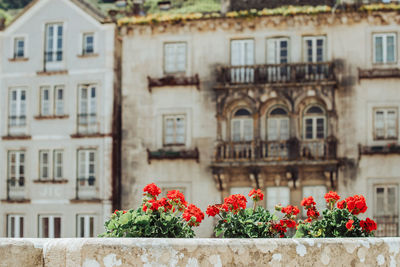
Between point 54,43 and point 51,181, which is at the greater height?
point 54,43

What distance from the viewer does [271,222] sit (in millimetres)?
11594

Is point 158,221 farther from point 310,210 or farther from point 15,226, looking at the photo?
point 15,226

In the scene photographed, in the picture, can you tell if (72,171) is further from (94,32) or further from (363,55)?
(363,55)

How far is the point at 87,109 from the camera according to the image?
3238 cm

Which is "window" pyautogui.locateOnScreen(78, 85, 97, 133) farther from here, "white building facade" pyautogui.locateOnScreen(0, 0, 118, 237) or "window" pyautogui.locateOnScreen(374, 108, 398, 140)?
"window" pyautogui.locateOnScreen(374, 108, 398, 140)

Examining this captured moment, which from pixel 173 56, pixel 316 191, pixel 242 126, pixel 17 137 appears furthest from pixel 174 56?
pixel 316 191

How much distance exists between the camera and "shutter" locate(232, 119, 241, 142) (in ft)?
102

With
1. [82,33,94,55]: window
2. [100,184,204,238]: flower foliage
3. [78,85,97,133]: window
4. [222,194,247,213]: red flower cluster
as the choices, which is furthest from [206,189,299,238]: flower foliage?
[82,33,94,55]: window

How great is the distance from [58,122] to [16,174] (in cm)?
328

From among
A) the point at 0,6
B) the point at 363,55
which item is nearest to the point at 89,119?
the point at 363,55

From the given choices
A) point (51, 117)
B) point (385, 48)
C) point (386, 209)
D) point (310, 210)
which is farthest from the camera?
point (51, 117)

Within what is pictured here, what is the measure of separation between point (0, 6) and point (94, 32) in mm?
14661

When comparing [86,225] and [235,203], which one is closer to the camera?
[235,203]

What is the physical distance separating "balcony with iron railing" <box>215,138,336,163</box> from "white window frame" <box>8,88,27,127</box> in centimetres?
1001
